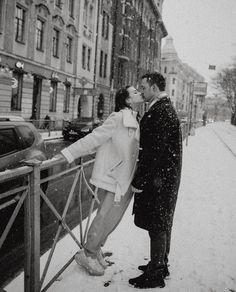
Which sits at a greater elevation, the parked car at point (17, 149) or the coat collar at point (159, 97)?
the coat collar at point (159, 97)

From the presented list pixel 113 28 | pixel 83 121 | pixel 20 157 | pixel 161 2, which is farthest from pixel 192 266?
pixel 161 2

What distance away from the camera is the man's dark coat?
3336mm

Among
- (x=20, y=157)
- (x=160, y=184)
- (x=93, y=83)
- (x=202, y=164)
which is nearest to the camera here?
(x=160, y=184)

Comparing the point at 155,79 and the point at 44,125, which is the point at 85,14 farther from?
the point at 155,79

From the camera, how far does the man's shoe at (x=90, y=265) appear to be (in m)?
3.60

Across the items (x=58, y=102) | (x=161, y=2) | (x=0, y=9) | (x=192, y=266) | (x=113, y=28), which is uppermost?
(x=161, y=2)

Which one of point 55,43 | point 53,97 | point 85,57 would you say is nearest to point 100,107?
point 85,57

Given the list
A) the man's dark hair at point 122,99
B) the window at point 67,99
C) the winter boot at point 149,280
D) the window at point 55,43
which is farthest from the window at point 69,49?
the winter boot at point 149,280

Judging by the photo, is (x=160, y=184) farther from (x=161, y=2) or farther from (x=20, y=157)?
(x=161, y=2)

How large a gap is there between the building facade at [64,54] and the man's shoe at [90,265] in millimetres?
18771

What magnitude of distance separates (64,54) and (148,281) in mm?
27461

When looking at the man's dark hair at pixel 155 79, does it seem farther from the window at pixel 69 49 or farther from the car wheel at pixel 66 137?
the window at pixel 69 49

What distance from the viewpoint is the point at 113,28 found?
41562mm

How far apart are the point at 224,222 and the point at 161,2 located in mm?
66467
